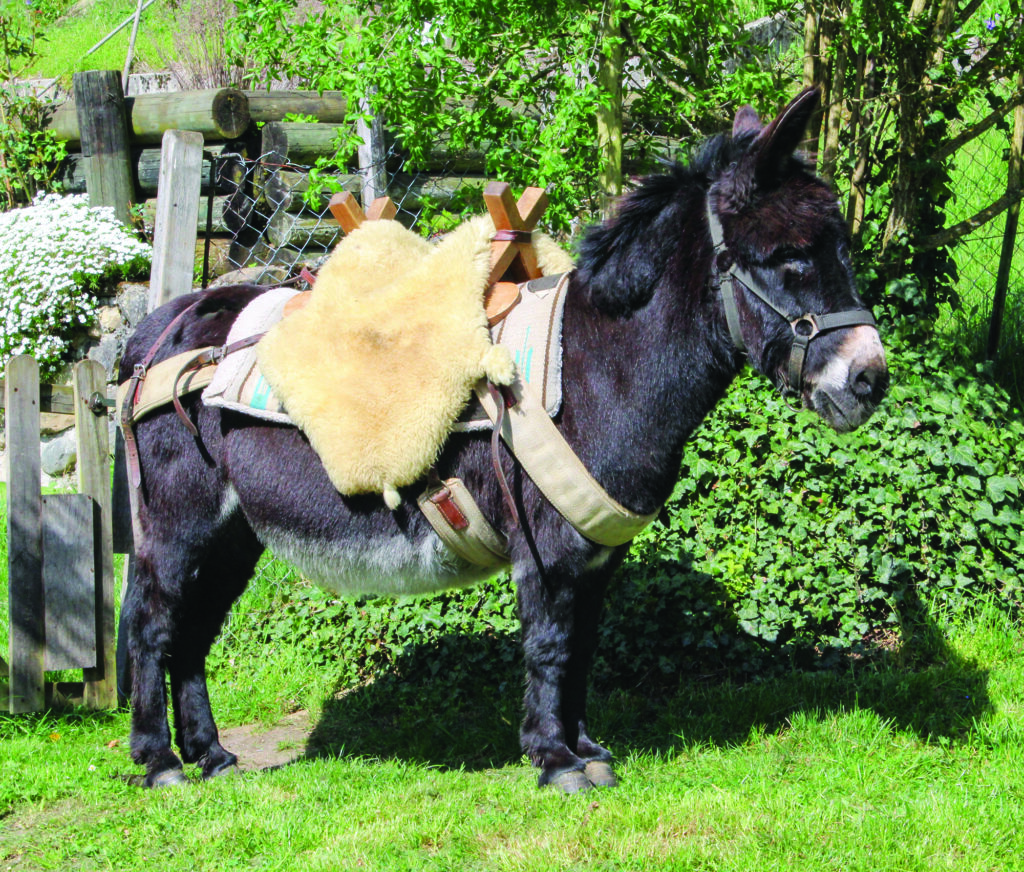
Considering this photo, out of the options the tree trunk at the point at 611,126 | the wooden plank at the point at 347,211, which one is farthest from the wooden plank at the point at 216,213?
the wooden plank at the point at 347,211

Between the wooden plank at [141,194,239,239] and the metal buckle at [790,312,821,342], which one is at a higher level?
the wooden plank at [141,194,239,239]

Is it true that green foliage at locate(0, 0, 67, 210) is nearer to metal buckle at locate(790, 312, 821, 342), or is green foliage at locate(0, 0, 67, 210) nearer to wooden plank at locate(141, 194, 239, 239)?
wooden plank at locate(141, 194, 239, 239)

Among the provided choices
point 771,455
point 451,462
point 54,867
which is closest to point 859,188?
point 771,455

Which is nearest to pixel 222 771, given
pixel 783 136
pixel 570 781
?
pixel 570 781

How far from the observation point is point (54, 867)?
Result: 2910 mm

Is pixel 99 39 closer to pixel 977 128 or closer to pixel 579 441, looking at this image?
pixel 977 128

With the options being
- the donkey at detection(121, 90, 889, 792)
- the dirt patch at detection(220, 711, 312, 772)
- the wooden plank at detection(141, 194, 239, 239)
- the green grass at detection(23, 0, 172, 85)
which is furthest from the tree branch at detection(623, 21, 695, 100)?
the green grass at detection(23, 0, 172, 85)

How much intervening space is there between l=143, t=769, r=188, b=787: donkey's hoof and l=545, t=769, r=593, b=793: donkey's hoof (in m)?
1.37

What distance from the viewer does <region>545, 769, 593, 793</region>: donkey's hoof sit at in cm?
305

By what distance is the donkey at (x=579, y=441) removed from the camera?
2.69 meters

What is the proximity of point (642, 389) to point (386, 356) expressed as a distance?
0.82 m

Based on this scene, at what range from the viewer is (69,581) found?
173 inches

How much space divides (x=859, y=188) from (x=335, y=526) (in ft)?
12.9

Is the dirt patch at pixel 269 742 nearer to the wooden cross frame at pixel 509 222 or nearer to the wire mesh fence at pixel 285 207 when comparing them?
the wooden cross frame at pixel 509 222
